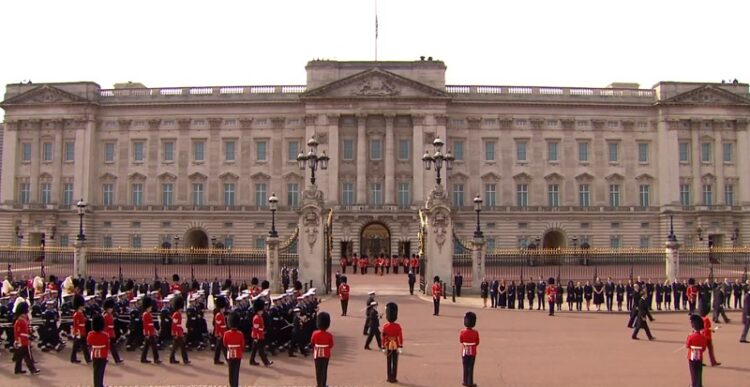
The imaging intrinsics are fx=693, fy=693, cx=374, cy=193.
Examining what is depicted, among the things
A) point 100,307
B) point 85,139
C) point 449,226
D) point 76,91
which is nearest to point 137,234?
point 85,139

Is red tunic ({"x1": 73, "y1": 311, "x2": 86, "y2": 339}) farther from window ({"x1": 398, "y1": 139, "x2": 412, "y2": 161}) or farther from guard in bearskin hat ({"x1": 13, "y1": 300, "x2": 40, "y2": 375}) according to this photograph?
window ({"x1": 398, "y1": 139, "x2": 412, "y2": 161})

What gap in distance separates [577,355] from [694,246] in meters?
53.4

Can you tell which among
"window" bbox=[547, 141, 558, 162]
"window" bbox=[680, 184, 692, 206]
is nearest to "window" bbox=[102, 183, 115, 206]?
"window" bbox=[547, 141, 558, 162]

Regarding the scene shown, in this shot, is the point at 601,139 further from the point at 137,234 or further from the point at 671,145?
the point at 137,234

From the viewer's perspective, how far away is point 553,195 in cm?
6625

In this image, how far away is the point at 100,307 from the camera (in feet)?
65.2

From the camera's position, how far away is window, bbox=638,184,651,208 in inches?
2628

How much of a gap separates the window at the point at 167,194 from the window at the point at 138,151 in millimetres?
3577

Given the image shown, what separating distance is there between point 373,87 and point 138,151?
23.8 metres

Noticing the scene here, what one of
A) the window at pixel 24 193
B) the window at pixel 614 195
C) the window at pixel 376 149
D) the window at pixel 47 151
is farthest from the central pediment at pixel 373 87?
the window at pixel 24 193

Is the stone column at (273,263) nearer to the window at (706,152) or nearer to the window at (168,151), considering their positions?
the window at (168,151)

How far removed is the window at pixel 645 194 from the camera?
2628 inches

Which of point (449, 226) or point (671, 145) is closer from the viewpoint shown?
point (449, 226)

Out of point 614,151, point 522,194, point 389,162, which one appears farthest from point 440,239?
point 614,151
